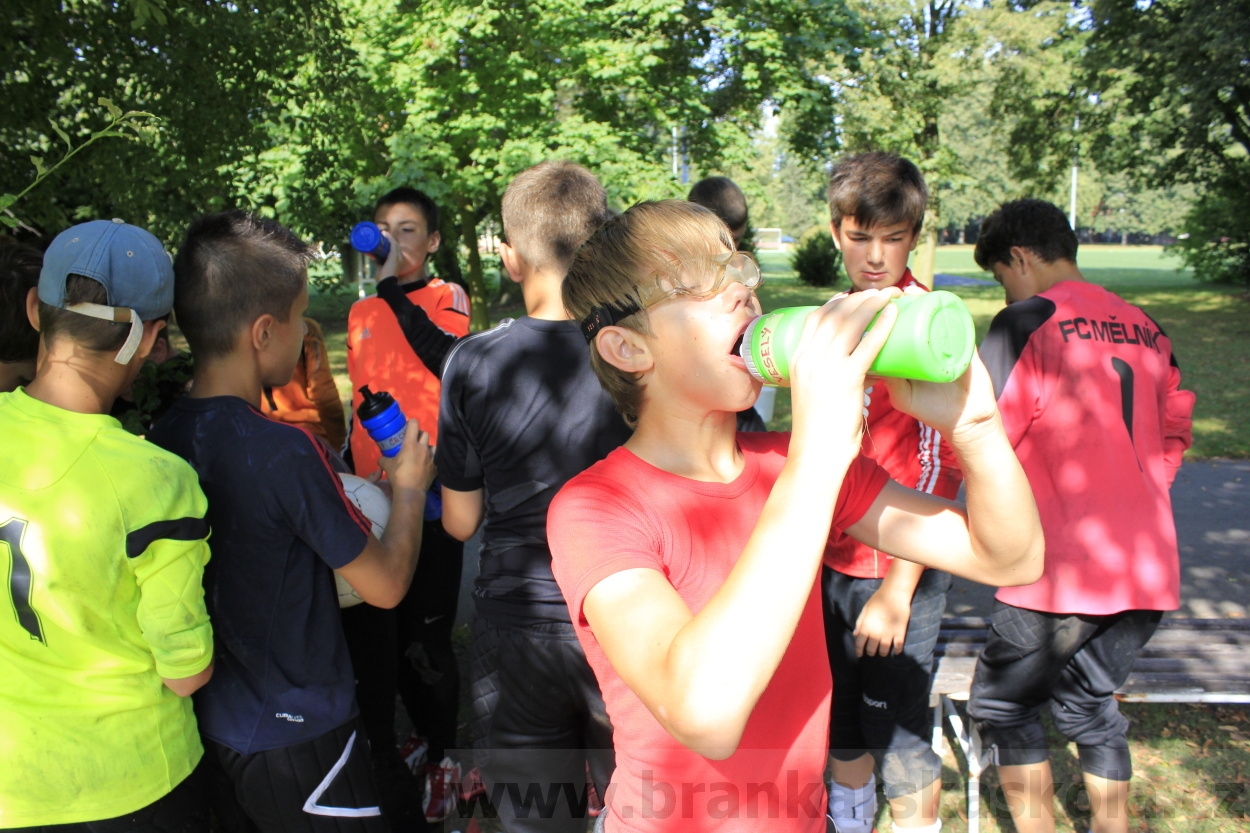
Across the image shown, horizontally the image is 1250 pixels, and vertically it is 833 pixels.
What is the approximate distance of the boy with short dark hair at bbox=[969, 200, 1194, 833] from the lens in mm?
2695

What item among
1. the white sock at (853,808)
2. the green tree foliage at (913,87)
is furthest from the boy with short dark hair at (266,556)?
the green tree foliage at (913,87)

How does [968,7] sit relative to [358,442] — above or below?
above

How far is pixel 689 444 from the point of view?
1.74m

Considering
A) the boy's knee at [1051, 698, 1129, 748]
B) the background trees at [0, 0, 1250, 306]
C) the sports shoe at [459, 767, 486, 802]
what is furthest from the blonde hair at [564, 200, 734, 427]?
the sports shoe at [459, 767, 486, 802]

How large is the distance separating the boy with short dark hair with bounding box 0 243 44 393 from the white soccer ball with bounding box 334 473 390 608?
0.95m

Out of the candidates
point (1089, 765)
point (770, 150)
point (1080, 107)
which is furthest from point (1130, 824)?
point (770, 150)

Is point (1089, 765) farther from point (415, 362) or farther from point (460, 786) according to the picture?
point (415, 362)

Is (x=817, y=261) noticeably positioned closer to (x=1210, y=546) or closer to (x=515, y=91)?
(x=515, y=91)

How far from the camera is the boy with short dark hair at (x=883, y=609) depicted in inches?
109

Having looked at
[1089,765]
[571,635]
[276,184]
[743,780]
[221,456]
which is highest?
[276,184]

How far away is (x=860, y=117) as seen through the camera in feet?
74.3

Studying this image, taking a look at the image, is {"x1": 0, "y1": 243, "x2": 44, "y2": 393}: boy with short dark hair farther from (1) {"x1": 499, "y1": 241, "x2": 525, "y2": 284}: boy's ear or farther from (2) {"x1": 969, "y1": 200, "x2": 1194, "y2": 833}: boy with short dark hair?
(2) {"x1": 969, "y1": 200, "x2": 1194, "y2": 833}: boy with short dark hair

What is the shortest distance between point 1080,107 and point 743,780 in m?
26.5

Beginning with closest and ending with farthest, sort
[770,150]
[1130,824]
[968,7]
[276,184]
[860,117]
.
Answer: [1130,824] → [276,184] → [860,117] → [968,7] → [770,150]
